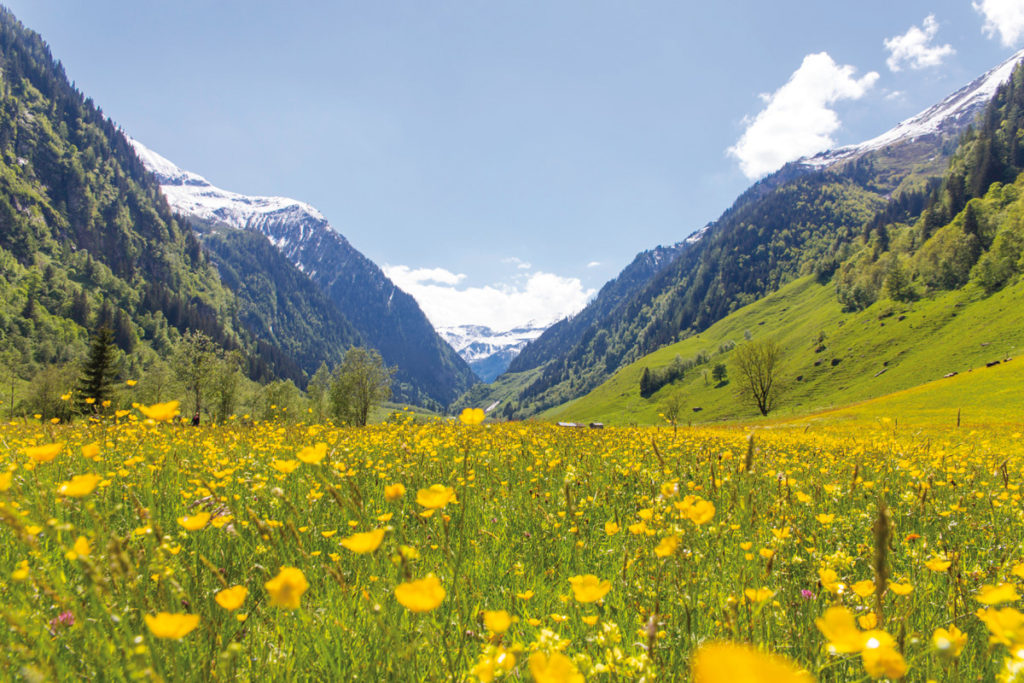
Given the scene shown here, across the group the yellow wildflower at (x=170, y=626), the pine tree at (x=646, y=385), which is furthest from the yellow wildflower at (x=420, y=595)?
the pine tree at (x=646, y=385)

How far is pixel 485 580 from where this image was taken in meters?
3.50

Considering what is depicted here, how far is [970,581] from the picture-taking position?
3.38 metres

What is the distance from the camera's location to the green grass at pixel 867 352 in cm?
7144

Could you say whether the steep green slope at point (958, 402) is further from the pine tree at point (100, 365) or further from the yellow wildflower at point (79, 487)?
the pine tree at point (100, 365)

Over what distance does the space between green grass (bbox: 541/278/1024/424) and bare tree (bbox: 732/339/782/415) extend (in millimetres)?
3471

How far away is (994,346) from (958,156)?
109341 millimetres

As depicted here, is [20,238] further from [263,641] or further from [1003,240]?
[1003,240]

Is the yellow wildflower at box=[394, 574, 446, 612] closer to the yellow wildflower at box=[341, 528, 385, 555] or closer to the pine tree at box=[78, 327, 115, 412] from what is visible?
the yellow wildflower at box=[341, 528, 385, 555]

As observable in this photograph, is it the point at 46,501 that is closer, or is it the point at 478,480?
the point at 46,501

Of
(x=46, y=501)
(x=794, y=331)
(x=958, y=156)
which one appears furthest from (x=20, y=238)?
(x=958, y=156)

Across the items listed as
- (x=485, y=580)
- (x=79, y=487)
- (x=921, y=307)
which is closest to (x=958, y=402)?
(x=485, y=580)

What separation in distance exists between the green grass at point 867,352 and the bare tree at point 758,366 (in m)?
3.47

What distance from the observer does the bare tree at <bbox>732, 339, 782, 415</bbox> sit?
65.3 metres

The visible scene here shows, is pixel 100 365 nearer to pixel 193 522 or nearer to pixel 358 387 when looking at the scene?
pixel 358 387
